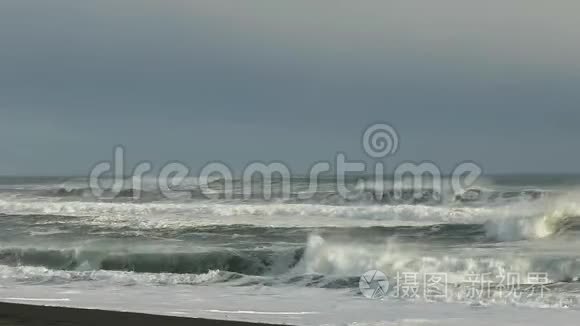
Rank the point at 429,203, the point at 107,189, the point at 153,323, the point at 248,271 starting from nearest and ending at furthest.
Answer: the point at 153,323 → the point at 248,271 → the point at 429,203 → the point at 107,189

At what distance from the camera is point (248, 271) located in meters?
11.6

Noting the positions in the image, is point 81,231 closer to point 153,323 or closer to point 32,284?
point 32,284

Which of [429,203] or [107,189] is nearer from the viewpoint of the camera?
[429,203]

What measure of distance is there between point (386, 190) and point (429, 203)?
515 centimetres

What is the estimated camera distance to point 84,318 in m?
6.20

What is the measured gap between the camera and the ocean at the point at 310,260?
764 centimetres

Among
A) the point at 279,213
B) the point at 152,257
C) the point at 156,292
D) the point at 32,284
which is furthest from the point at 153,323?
the point at 279,213
